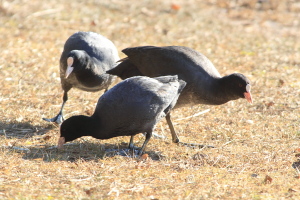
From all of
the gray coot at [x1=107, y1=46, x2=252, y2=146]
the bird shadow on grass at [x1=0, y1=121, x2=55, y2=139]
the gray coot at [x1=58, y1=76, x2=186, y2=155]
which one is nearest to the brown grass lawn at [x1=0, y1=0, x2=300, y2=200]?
the bird shadow on grass at [x1=0, y1=121, x2=55, y2=139]

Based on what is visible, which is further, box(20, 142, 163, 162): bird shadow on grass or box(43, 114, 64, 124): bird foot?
box(43, 114, 64, 124): bird foot

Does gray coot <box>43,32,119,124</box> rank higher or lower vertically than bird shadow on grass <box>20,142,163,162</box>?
higher

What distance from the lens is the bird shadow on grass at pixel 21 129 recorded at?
5.83 metres

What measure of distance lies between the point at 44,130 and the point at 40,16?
6037mm

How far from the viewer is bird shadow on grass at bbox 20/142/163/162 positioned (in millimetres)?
5090

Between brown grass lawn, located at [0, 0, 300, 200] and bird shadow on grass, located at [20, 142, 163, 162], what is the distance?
21 mm

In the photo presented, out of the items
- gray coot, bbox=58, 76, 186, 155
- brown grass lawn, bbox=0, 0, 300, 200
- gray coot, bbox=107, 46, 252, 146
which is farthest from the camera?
gray coot, bbox=107, 46, 252, 146

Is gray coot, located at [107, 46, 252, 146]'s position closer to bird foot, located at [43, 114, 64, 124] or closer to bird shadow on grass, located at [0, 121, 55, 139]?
bird foot, located at [43, 114, 64, 124]

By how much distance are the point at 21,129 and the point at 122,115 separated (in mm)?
1689

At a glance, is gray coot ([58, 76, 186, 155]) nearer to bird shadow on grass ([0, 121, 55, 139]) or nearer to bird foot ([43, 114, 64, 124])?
bird shadow on grass ([0, 121, 55, 139])

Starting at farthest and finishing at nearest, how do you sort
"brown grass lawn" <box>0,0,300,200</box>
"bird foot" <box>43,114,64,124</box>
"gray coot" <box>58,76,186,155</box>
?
1. "bird foot" <box>43,114,64,124</box>
2. "gray coot" <box>58,76,186,155</box>
3. "brown grass lawn" <box>0,0,300,200</box>

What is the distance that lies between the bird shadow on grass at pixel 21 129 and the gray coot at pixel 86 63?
0.25 m

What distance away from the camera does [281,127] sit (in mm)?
6379

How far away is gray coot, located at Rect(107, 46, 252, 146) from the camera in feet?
19.1
